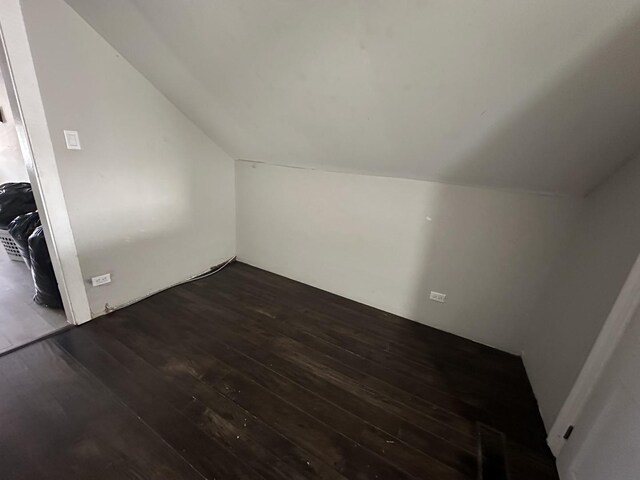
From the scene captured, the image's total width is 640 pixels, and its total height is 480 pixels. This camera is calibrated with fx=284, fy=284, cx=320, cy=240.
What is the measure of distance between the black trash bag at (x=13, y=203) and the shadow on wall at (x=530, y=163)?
368 cm

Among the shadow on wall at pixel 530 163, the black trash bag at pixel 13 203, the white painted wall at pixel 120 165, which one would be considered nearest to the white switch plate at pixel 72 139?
the white painted wall at pixel 120 165

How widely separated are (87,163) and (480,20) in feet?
7.60

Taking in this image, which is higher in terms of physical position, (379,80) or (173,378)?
(379,80)

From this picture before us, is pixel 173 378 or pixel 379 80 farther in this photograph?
pixel 173 378

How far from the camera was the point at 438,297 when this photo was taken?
2.30 meters

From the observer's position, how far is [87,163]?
74.8 inches

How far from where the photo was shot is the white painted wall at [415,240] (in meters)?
1.94

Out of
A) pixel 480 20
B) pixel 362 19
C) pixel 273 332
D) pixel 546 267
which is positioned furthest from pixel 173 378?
pixel 546 267

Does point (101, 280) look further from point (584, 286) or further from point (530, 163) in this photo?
point (584, 286)

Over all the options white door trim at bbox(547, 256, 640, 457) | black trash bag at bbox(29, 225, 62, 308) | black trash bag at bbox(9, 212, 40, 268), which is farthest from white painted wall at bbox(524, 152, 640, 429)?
black trash bag at bbox(9, 212, 40, 268)

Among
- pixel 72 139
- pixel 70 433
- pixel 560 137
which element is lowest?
pixel 70 433

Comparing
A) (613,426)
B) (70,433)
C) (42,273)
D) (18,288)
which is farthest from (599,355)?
(18,288)

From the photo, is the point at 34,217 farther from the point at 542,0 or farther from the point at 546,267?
the point at 546,267

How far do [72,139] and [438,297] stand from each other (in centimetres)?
280
